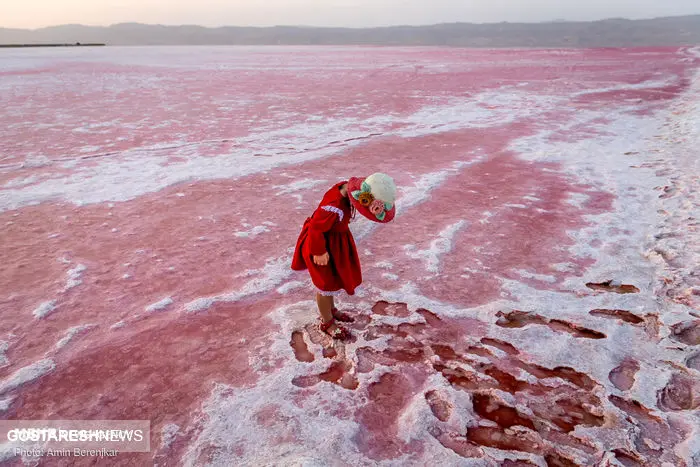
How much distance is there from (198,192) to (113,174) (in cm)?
155

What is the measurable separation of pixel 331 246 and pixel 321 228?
183mm

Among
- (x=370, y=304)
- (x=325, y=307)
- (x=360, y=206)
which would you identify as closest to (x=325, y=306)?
(x=325, y=307)

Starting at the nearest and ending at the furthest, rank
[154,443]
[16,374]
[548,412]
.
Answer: [154,443], [548,412], [16,374]

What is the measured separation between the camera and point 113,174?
6.64 m

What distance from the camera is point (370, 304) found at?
3527 millimetres

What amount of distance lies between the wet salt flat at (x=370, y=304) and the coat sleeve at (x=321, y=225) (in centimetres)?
67

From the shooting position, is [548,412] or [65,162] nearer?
[548,412]

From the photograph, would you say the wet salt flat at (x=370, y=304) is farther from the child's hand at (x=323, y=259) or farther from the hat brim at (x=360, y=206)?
the hat brim at (x=360, y=206)

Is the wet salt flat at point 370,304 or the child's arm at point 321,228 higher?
the child's arm at point 321,228

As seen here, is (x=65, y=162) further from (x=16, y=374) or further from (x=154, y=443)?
(x=154, y=443)

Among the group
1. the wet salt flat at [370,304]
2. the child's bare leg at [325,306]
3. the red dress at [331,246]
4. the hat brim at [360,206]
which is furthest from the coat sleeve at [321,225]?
the wet salt flat at [370,304]

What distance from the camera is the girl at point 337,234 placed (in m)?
2.64

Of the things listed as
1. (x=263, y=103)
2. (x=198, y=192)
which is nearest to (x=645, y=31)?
(x=263, y=103)

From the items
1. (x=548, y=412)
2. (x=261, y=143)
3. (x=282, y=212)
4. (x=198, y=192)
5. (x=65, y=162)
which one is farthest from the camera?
(x=261, y=143)
